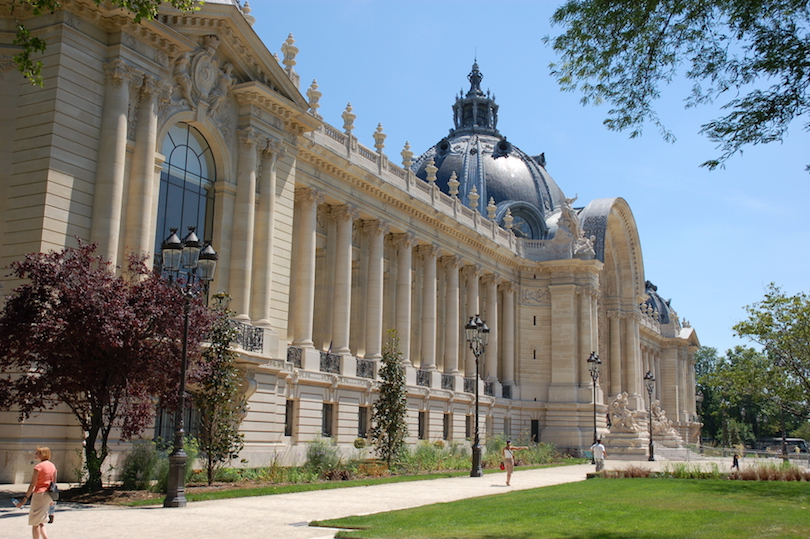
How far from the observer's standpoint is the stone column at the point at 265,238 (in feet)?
92.9

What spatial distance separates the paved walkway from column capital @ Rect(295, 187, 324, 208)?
15206 millimetres

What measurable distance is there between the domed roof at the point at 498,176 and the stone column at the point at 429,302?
19192mm

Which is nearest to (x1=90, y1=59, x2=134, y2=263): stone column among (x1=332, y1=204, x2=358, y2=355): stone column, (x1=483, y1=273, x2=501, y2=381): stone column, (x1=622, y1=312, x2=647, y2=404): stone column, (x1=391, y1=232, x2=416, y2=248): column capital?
(x1=332, y1=204, x2=358, y2=355): stone column

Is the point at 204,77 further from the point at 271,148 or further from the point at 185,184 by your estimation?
the point at 271,148

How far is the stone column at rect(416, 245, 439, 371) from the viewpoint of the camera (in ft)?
148

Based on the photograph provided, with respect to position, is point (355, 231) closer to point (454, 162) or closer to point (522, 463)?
point (522, 463)

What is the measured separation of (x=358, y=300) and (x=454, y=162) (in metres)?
32.2

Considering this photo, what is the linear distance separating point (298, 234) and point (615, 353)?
40504 mm

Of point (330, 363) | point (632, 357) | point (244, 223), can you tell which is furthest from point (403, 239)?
point (632, 357)

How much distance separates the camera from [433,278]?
46.1 m

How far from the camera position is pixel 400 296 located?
4288cm

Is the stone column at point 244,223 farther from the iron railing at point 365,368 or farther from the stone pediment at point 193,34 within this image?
the iron railing at point 365,368

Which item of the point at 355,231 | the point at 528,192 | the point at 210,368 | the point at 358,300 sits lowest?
the point at 210,368

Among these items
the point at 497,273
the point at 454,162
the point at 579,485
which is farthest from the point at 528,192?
the point at 579,485
